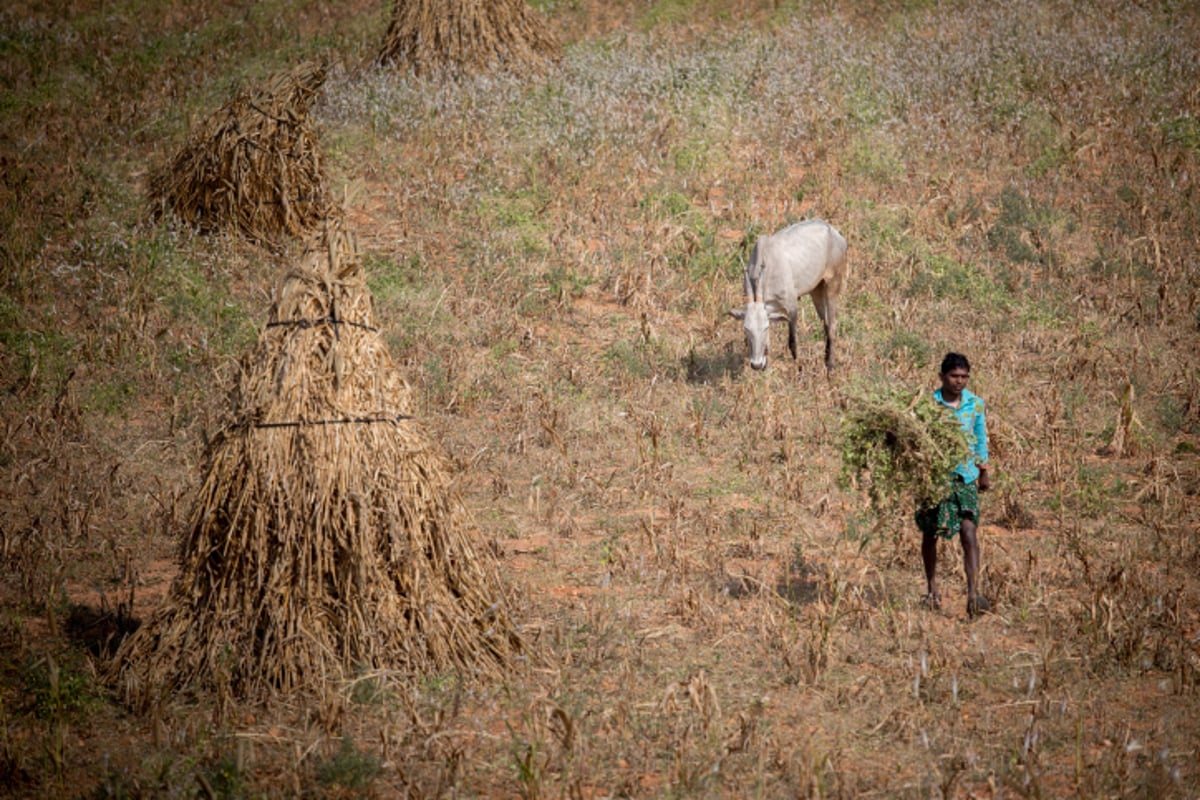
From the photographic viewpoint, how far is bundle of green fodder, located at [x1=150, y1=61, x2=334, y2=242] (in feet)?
42.5

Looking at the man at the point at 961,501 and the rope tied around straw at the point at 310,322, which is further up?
the rope tied around straw at the point at 310,322

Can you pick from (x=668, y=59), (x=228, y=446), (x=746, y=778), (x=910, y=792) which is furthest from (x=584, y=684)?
(x=668, y=59)

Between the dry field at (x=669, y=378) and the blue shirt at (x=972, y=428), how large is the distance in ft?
1.88

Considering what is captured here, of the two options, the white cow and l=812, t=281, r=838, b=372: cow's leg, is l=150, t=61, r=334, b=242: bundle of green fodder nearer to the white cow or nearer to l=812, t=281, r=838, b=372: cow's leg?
the white cow

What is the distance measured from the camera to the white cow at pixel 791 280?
11156 millimetres

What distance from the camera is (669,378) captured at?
1142cm

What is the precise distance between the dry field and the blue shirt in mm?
574

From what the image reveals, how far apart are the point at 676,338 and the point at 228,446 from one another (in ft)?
20.7

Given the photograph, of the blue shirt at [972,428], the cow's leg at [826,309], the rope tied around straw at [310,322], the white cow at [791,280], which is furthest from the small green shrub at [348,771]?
the cow's leg at [826,309]

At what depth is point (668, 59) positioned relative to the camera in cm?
1786

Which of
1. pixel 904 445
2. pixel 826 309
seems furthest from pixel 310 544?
pixel 826 309

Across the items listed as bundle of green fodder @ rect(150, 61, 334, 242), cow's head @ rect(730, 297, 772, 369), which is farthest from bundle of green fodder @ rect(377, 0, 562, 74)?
cow's head @ rect(730, 297, 772, 369)

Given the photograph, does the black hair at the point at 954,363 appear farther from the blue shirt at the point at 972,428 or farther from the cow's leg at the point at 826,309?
the cow's leg at the point at 826,309

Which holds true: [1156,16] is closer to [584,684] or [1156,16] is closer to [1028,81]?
[1028,81]
